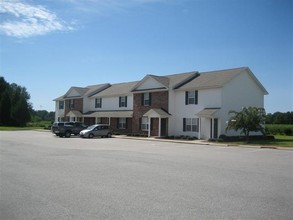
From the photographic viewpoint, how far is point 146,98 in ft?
148

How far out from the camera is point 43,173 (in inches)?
480

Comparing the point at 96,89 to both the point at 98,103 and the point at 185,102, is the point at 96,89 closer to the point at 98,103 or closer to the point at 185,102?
the point at 98,103

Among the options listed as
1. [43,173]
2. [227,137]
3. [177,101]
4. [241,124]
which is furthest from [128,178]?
[177,101]

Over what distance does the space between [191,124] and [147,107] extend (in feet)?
23.8

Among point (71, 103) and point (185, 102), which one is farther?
point (71, 103)

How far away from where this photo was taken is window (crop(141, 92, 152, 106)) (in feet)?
146

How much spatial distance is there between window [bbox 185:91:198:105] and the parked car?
9.96m

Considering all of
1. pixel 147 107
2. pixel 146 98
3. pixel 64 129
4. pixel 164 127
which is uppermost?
pixel 146 98

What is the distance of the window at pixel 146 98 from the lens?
4458 cm

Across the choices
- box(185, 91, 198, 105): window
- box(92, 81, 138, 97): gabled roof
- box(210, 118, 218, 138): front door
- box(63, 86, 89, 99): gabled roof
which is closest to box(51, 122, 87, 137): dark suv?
box(92, 81, 138, 97): gabled roof

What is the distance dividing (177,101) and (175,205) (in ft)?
111

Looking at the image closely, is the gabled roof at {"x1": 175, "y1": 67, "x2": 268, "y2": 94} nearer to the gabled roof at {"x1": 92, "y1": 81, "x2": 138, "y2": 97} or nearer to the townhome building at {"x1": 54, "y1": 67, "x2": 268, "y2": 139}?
the townhome building at {"x1": 54, "y1": 67, "x2": 268, "y2": 139}

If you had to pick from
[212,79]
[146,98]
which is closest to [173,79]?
[146,98]

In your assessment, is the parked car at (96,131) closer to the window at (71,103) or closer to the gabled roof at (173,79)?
the gabled roof at (173,79)
